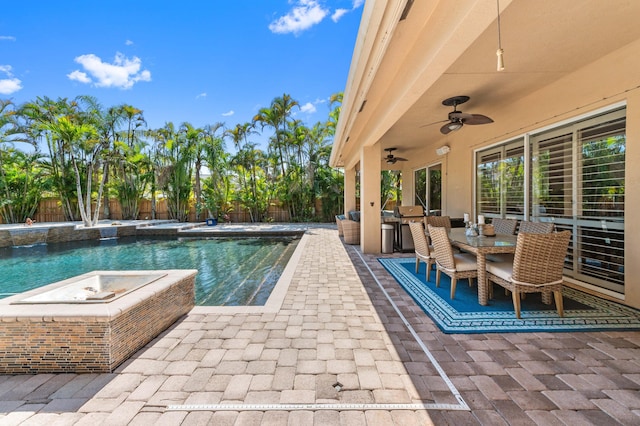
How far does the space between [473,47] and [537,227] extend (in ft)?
8.36

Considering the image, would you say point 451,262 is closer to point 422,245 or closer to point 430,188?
point 422,245

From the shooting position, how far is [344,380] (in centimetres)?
187

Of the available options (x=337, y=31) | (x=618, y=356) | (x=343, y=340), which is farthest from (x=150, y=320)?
(x=337, y=31)

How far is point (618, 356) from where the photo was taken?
212 cm

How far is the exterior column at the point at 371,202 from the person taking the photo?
21.1 ft

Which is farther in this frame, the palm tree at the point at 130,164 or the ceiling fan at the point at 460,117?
the palm tree at the point at 130,164

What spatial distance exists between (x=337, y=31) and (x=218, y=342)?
447 inches

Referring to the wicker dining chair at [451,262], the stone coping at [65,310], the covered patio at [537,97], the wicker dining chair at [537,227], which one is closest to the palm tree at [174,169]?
the covered patio at [537,97]

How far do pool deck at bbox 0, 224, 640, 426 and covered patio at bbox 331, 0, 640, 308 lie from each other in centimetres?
165

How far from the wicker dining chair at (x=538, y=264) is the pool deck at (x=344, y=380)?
470 mm

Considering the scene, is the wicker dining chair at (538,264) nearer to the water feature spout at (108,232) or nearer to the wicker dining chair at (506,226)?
the wicker dining chair at (506,226)

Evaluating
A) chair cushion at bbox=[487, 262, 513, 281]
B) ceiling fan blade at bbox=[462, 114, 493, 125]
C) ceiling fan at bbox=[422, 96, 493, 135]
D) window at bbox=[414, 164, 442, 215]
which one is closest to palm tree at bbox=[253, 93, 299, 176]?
window at bbox=[414, 164, 442, 215]

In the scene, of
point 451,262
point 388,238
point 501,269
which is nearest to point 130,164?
point 388,238

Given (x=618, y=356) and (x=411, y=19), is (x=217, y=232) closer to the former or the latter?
(x=411, y=19)
